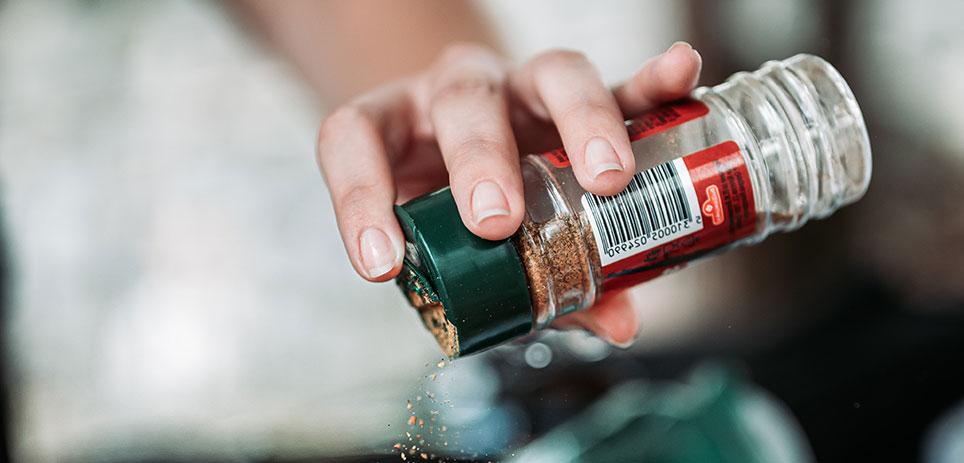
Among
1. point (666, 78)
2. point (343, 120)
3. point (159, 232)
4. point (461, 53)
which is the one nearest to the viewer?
point (666, 78)

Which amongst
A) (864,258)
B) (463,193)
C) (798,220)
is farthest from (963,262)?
(463,193)

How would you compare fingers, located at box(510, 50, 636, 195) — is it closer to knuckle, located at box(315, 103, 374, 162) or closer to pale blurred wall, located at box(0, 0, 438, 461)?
knuckle, located at box(315, 103, 374, 162)

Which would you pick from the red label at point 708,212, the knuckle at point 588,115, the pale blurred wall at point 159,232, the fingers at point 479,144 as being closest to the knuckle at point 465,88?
the fingers at point 479,144

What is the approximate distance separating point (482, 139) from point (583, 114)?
7 cm

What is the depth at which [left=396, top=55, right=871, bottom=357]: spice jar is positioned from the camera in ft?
1.23

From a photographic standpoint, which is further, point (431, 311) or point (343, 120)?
point (343, 120)

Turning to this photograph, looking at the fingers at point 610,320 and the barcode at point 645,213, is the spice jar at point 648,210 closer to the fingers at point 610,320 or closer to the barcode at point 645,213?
the barcode at point 645,213

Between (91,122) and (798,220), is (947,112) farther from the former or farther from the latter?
(91,122)

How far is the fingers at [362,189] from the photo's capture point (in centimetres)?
43

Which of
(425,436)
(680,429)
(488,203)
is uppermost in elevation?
(488,203)

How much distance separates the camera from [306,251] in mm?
983

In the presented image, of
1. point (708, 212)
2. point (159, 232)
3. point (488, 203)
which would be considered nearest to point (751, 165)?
point (708, 212)

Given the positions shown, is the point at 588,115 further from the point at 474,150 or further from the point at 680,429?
the point at 680,429

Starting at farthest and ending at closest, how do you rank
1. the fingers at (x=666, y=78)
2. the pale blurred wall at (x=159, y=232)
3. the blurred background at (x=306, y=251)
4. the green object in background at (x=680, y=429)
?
the pale blurred wall at (x=159, y=232) < the blurred background at (x=306, y=251) < the green object in background at (x=680, y=429) < the fingers at (x=666, y=78)
